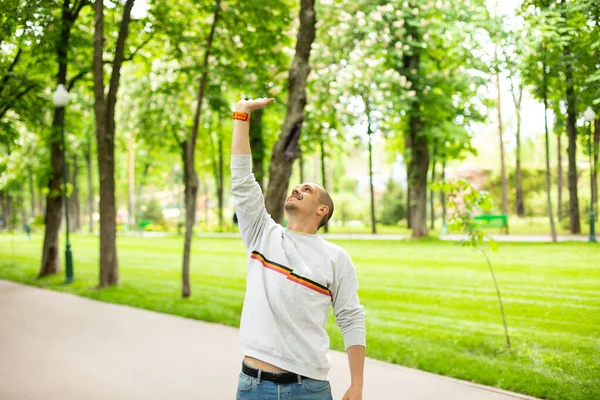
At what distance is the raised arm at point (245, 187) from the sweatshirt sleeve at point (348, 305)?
0.44 metres

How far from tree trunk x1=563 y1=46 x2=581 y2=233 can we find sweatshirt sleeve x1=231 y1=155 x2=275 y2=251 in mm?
5581

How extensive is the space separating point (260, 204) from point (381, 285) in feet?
34.4

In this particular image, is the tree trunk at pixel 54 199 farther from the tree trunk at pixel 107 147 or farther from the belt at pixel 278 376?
the belt at pixel 278 376

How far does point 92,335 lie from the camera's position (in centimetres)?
906

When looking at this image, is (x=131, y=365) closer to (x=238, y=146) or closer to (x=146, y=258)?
(x=238, y=146)

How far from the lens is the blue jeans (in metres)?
2.72

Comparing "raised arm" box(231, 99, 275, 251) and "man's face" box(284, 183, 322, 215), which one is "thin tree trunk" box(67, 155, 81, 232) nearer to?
"raised arm" box(231, 99, 275, 251)

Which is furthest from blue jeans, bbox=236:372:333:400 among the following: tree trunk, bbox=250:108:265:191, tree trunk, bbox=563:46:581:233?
tree trunk, bbox=250:108:265:191

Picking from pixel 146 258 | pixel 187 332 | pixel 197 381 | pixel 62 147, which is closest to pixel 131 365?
pixel 197 381

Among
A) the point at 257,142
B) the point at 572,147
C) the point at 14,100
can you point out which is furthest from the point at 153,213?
the point at 572,147

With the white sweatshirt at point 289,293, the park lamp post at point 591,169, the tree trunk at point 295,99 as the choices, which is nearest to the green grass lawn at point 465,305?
the park lamp post at point 591,169

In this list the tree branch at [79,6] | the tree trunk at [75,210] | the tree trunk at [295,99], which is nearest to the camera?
the tree trunk at [295,99]

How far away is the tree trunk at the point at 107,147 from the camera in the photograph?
13.6 meters

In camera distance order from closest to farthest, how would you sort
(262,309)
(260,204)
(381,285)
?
1. (262,309)
2. (260,204)
3. (381,285)
